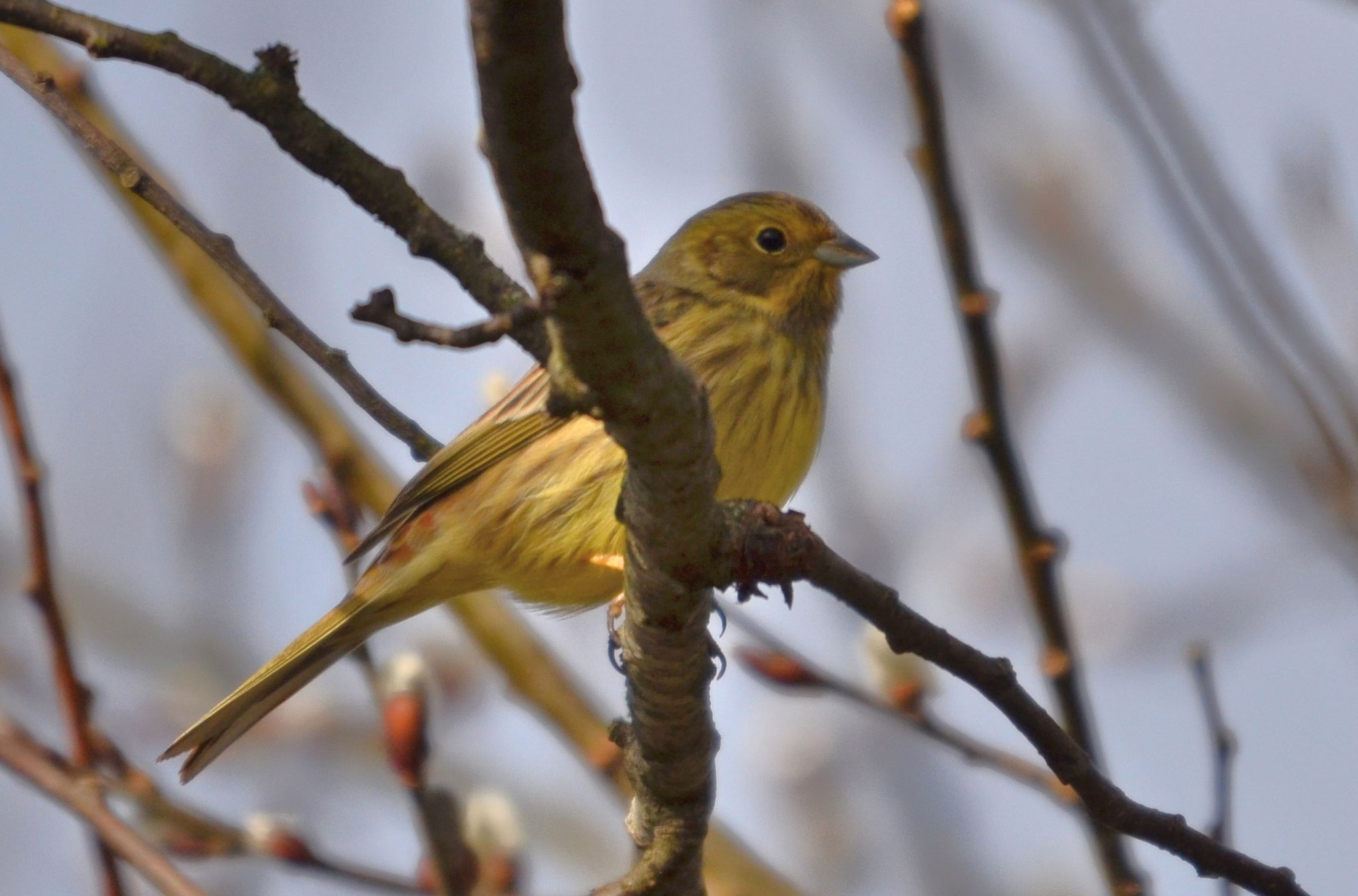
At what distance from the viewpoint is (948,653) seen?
270 centimetres

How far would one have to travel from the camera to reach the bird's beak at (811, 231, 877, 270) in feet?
18.5

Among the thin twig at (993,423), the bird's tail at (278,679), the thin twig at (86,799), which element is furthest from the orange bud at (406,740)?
the thin twig at (993,423)

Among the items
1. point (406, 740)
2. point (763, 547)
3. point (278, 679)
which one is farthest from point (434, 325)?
point (278, 679)

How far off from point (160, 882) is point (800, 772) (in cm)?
620

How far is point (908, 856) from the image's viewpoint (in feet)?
22.3

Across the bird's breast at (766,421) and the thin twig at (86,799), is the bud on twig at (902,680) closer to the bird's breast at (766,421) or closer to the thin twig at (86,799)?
the bird's breast at (766,421)

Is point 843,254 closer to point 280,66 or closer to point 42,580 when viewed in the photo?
point 42,580

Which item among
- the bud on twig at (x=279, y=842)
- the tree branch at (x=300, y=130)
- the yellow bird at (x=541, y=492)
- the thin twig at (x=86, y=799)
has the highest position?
the yellow bird at (x=541, y=492)

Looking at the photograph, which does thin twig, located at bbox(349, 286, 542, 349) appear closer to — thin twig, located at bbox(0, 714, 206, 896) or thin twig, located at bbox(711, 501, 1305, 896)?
thin twig, located at bbox(711, 501, 1305, 896)

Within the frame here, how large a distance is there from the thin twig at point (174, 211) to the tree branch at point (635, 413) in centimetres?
57

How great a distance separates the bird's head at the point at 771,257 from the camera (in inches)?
219

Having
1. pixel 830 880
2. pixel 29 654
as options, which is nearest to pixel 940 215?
pixel 830 880

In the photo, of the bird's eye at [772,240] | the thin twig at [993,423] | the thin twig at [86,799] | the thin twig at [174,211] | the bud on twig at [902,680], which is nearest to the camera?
the thin twig at [174,211]

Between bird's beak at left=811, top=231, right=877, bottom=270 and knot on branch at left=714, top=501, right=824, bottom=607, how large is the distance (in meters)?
3.00
